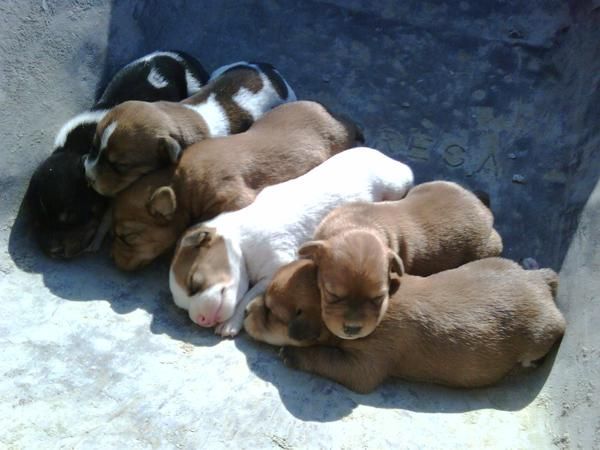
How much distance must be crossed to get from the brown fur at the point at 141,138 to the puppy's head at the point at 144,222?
0.11 meters

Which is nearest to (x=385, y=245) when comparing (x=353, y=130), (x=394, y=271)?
(x=394, y=271)

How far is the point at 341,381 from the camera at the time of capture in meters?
4.88

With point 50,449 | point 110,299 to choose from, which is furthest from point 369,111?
point 50,449

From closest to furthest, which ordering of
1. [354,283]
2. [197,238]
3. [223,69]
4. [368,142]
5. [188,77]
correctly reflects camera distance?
[354,283] < [197,238] < [188,77] < [223,69] < [368,142]

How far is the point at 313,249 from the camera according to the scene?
16.2ft

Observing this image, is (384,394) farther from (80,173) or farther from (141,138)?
(80,173)

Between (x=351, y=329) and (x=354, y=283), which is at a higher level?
(x=354, y=283)

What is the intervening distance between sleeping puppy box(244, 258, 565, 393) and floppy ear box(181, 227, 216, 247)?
639mm

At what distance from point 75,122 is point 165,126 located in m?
0.79

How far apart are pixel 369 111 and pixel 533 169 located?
1.62 metres

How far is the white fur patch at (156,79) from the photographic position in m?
6.34

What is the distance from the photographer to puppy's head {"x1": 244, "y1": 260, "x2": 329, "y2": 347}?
5.00 m

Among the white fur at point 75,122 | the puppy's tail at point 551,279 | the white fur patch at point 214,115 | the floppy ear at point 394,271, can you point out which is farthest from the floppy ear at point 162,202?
the puppy's tail at point 551,279

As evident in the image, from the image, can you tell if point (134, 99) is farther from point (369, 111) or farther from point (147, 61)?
point (369, 111)
